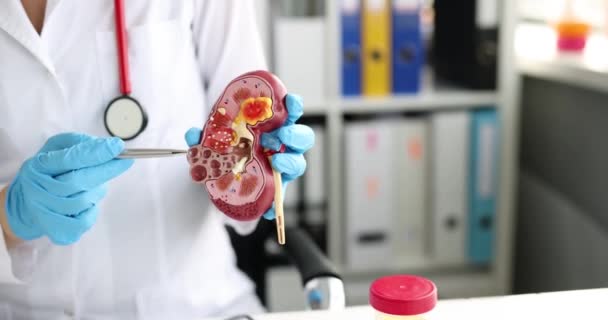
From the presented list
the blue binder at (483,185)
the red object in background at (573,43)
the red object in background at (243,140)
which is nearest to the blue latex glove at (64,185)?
the red object in background at (243,140)

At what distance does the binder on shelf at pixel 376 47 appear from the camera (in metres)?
1.93

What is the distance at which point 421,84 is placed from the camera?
81.5 inches

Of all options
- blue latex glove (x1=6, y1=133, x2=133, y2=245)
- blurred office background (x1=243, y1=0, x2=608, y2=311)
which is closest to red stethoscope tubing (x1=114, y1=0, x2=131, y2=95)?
blue latex glove (x1=6, y1=133, x2=133, y2=245)

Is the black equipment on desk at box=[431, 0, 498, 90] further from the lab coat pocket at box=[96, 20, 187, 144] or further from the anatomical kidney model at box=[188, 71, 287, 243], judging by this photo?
the anatomical kidney model at box=[188, 71, 287, 243]

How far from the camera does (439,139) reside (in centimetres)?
200

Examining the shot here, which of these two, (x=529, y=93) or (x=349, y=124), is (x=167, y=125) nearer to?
(x=349, y=124)

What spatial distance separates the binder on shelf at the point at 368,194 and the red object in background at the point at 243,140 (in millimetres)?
1047

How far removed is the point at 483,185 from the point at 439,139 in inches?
7.5

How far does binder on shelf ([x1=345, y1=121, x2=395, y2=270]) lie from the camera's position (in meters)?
1.98

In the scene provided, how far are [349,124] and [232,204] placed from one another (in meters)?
1.08

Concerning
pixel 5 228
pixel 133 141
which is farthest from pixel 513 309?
pixel 5 228

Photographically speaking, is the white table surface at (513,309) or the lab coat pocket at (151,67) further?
the lab coat pocket at (151,67)

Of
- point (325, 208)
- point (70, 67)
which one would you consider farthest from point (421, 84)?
point (70, 67)

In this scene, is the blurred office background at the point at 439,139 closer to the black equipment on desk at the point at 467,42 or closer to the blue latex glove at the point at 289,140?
the black equipment on desk at the point at 467,42
